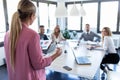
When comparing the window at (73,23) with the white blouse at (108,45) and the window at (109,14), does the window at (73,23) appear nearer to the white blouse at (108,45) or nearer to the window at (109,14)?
the window at (109,14)

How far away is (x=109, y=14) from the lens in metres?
5.88

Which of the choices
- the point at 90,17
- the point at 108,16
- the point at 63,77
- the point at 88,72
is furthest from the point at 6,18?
the point at 108,16

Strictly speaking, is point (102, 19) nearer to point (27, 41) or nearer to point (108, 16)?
point (108, 16)

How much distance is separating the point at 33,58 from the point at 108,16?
567cm

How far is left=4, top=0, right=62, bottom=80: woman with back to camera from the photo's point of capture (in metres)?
0.93

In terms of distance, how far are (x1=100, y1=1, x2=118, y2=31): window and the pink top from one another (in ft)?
18.0

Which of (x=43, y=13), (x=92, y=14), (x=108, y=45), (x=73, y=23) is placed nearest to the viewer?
(x=108, y=45)

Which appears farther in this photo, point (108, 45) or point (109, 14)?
point (109, 14)

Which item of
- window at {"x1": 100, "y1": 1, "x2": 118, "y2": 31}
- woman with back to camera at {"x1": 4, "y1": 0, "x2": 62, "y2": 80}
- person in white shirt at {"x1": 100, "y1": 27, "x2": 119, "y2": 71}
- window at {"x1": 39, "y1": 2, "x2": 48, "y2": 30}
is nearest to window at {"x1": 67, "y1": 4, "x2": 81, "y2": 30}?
window at {"x1": 100, "y1": 1, "x2": 118, "y2": 31}

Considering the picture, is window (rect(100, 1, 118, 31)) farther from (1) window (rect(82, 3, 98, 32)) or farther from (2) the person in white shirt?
(2) the person in white shirt

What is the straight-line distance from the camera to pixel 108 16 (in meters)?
5.91

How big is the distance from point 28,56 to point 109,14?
5.68 meters

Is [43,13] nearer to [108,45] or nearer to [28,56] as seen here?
[108,45]

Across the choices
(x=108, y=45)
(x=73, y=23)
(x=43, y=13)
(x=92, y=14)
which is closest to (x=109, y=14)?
(x=92, y=14)
